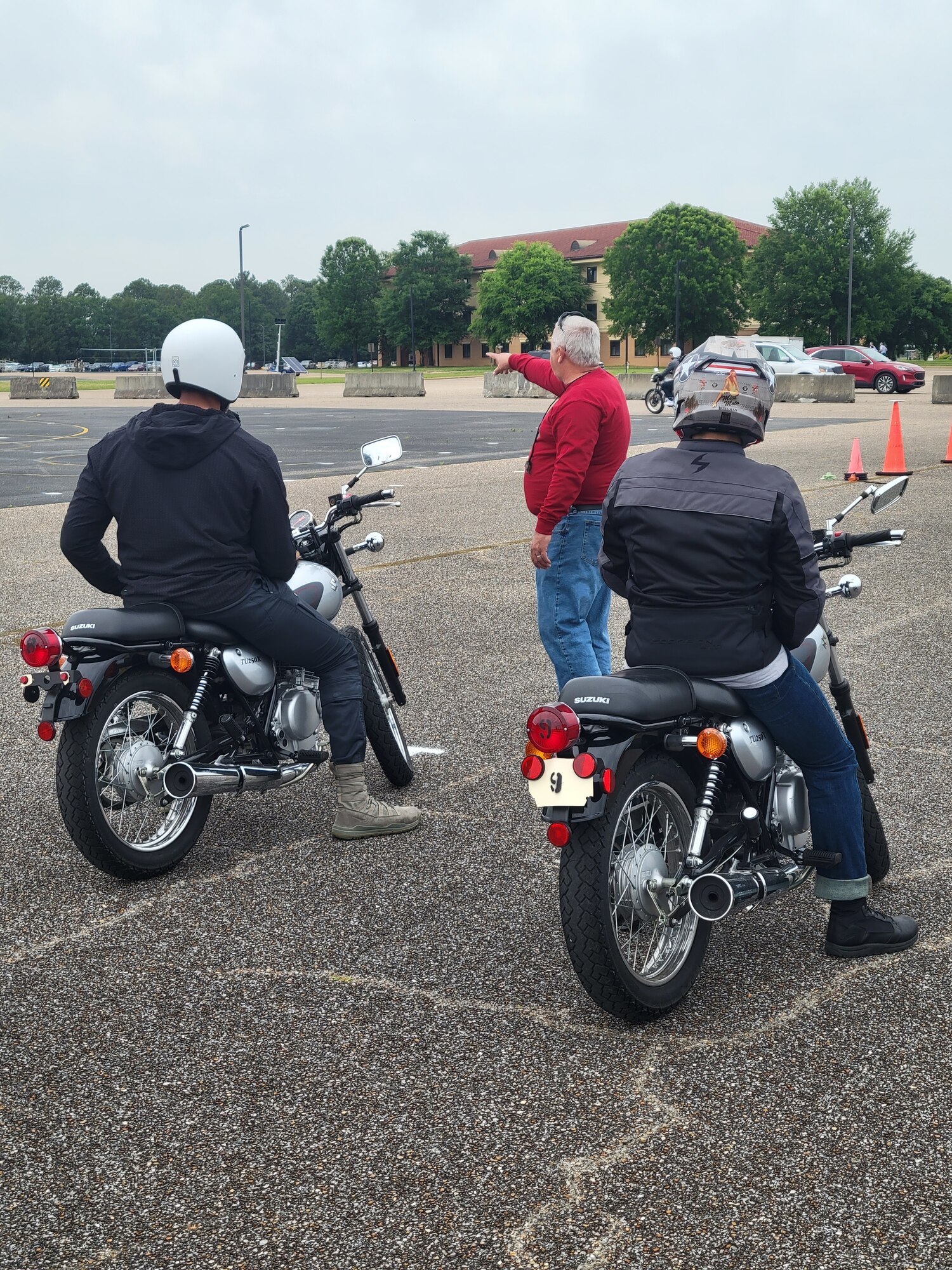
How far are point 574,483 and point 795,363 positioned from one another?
124ft

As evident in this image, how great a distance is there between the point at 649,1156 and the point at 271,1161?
815mm

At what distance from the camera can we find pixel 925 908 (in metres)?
4.12

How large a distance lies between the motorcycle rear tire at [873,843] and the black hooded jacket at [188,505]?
6.78ft

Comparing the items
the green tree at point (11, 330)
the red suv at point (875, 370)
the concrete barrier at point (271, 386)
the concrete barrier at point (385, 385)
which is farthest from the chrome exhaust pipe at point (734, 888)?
the green tree at point (11, 330)

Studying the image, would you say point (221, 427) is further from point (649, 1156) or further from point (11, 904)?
point (649, 1156)

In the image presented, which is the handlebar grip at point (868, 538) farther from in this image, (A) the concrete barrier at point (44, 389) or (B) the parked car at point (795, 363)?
(A) the concrete barrier at point (44, 389)

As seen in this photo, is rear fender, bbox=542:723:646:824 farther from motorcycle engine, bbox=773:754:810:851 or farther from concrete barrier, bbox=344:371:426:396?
concrete barrier, bbox=344:371:426:396

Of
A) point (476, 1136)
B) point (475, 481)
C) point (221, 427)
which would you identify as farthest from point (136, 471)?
Answer: point (475, 481)

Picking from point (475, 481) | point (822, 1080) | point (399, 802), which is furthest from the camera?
point (475, 481)

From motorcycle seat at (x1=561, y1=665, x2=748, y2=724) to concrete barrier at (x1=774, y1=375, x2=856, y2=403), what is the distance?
35.4 m

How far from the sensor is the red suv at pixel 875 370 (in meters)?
43.5

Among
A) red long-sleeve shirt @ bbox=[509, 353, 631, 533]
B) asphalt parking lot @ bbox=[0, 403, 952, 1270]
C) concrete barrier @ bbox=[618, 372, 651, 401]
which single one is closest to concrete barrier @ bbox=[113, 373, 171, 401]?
concrete barrier @ bbox=[618, 372, 651, 401]

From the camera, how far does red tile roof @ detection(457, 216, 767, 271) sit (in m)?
131

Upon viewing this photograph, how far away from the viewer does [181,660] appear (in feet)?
14.0
